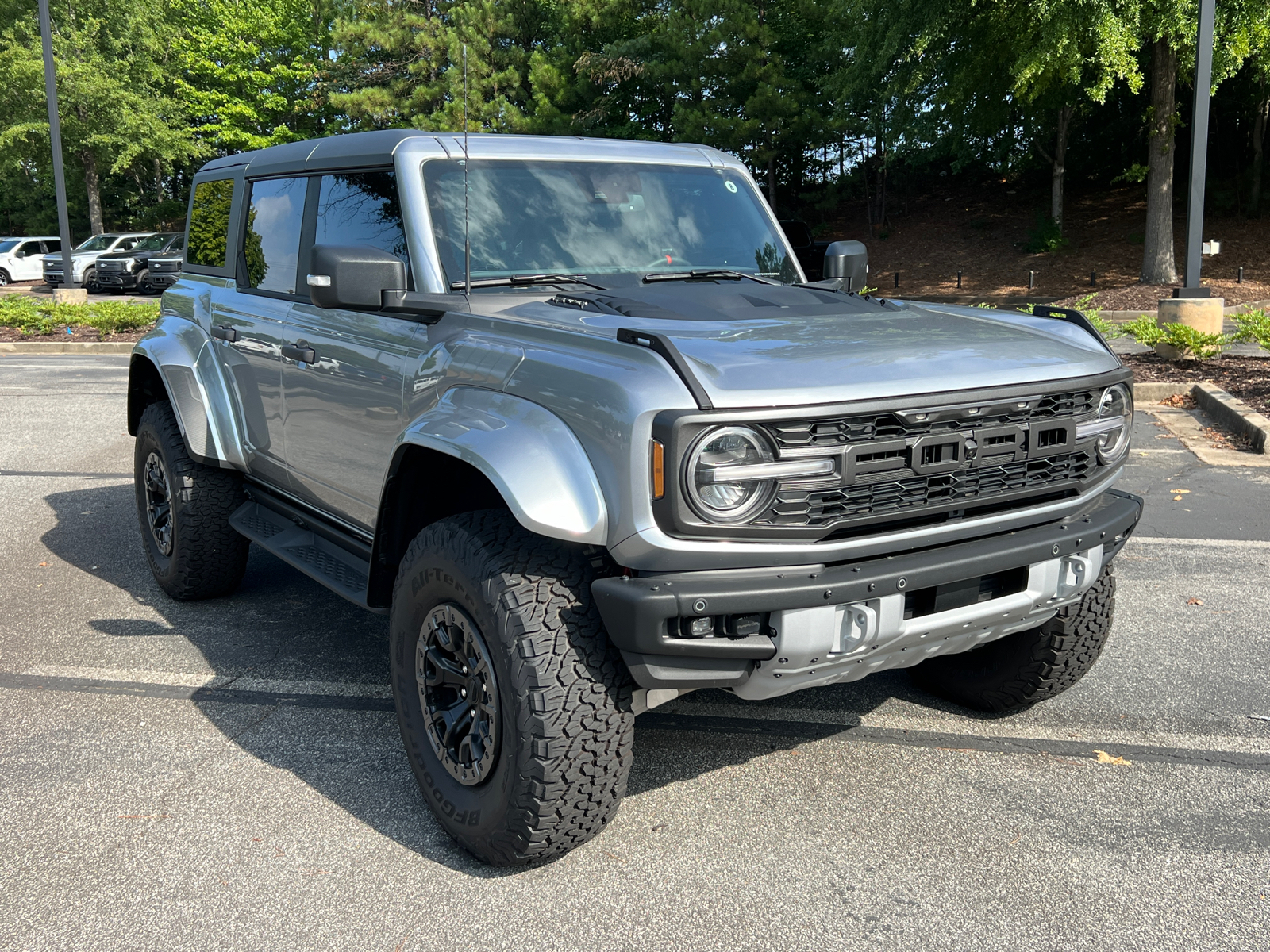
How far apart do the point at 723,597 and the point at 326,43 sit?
40.4 m

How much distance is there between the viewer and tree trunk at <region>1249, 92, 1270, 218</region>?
26.8m

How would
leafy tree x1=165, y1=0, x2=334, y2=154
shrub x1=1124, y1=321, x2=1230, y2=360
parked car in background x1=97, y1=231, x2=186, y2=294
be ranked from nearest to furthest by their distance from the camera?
shrub x1=1124, y1=321, x2=1230, y2=360 → parked car in background x1=97, y1=231, x2=186, y2=294 → leafy tree x1=165, y1=0, x2=334, y2=154

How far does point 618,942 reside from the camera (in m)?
2.71

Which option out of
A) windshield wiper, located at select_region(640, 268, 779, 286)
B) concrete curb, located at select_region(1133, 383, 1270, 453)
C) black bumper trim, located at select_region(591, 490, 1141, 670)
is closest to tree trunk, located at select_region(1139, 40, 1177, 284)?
concrete curb, located at select_region(1133, 383, 1270, 453)

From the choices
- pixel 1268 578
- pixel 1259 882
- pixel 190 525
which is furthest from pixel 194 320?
pixel 1268 578

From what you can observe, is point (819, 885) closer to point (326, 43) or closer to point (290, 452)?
point (290, 452)

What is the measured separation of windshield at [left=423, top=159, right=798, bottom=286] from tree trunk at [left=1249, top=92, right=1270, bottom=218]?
89.5ft

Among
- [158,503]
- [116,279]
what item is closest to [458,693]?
[158,503]

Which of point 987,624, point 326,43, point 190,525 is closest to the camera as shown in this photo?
point 987,624

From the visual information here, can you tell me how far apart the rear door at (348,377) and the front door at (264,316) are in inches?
4.5

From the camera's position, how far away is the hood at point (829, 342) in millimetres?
2719

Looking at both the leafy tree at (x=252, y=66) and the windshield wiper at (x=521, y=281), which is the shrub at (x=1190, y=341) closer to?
the windshield wiper at (x=521, y=281)

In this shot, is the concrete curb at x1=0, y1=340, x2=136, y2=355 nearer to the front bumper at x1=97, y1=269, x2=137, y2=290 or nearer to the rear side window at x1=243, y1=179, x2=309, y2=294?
the rear side window at x1=243, y1=179, x2=309, y2=294

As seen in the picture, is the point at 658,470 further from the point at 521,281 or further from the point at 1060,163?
the point at 1060,163
